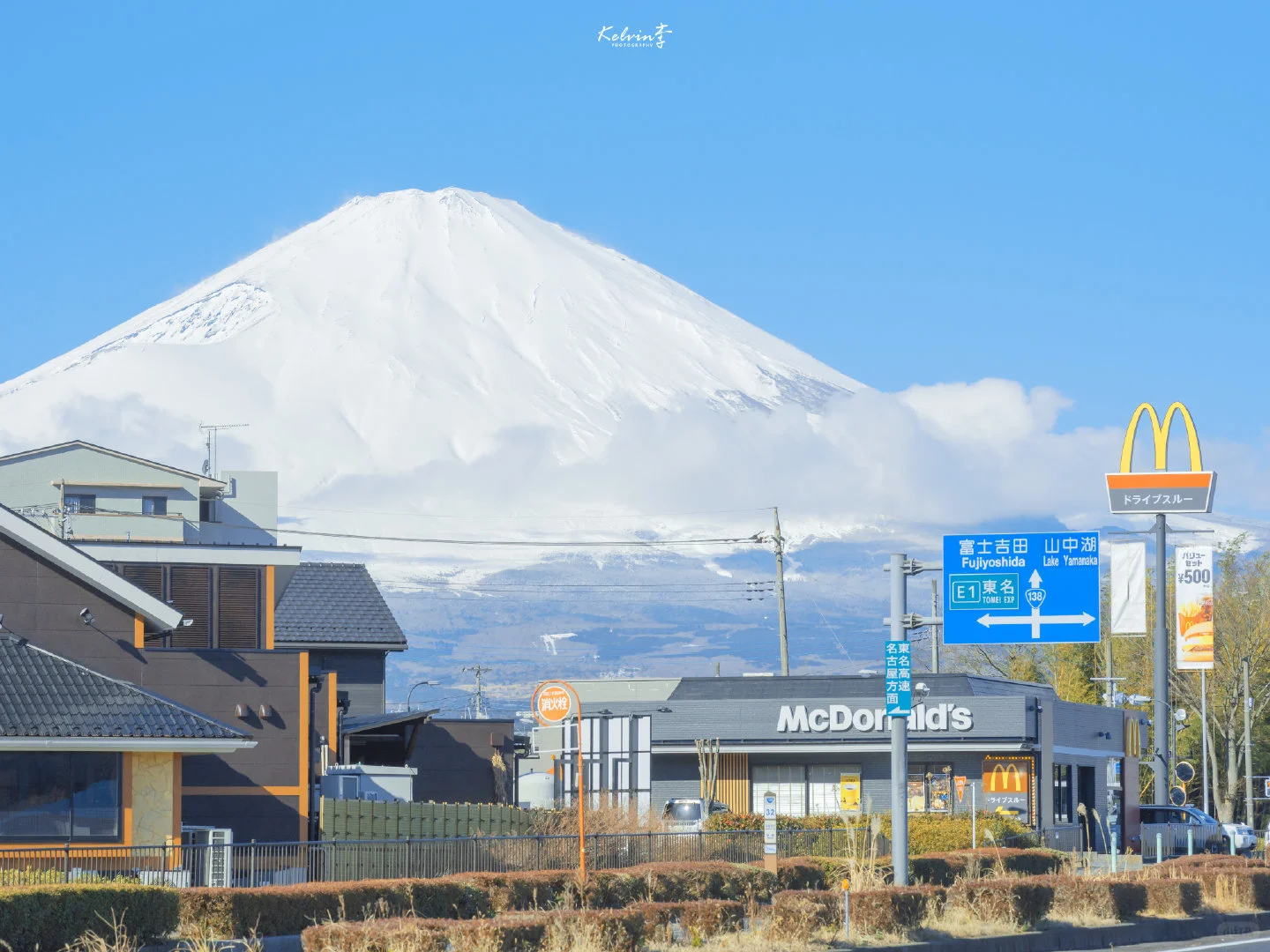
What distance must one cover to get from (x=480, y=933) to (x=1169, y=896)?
1323cm

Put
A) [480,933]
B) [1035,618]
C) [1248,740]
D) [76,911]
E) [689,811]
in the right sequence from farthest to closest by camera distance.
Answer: [1248,740] < [689,811] < [1035,618] < [76,911] < [480,933]

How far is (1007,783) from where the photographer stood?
48.4 metres

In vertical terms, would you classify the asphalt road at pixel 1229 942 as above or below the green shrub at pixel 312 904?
below

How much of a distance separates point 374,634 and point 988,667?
4338 centimetres

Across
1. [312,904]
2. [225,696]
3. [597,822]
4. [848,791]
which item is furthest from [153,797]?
[848,791]

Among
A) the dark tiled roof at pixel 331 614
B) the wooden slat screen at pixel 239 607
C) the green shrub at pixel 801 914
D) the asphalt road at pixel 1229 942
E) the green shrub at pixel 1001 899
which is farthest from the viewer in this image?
the dark tiled roof at pixel 331 614

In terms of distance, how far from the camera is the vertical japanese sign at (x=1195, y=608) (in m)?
48.0

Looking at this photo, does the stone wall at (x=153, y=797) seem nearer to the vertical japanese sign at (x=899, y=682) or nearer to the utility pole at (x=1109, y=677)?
the vertical japanese sign at (x=899, y=682)

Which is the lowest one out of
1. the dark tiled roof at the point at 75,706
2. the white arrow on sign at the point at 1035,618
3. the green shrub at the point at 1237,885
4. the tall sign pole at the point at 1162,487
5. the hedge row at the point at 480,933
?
the green shrub at the point at 1237,885

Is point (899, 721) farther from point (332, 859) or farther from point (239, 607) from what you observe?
point (239, 607)

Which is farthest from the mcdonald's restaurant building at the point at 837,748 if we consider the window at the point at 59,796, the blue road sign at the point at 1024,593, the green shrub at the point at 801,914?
the green shrub at the point at 801,914

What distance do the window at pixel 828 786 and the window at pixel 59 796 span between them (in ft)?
80.2

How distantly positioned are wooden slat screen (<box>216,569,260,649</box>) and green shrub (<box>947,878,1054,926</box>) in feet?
54.6

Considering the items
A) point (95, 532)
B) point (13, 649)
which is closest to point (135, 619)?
point (13, 649)
